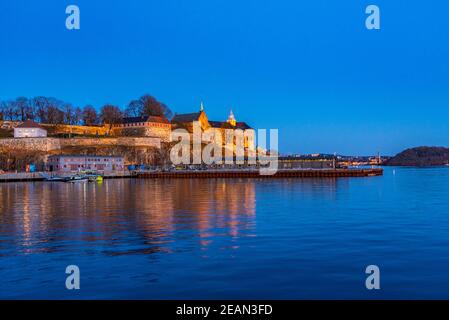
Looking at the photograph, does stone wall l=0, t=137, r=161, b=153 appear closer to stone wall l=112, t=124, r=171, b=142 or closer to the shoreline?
stone wall l=112, t=124, r=171, b=142

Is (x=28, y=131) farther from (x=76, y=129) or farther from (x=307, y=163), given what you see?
(x=307, y=163)

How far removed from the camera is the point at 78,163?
130750 mm

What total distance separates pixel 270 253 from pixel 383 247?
5.31m

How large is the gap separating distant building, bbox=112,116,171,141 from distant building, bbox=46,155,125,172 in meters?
38.0

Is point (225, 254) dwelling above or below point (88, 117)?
below

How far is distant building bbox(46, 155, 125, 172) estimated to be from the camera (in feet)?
423

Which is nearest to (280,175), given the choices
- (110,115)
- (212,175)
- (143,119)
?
(212,175)

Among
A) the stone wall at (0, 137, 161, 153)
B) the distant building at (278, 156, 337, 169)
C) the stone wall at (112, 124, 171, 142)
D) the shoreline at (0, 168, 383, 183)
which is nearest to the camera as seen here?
the shoreline at (0, 168, 383, 183)

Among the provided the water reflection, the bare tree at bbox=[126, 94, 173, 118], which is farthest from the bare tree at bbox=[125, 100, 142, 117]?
the water reflection

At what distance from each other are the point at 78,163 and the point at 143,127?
47030mm

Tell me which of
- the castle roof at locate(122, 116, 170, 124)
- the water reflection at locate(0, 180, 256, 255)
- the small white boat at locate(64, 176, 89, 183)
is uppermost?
the castle roof at locate(122, 116, 170, 124)

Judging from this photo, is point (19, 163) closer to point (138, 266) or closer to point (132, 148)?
point (132, 148)

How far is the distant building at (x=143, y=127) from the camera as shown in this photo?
574 ft
